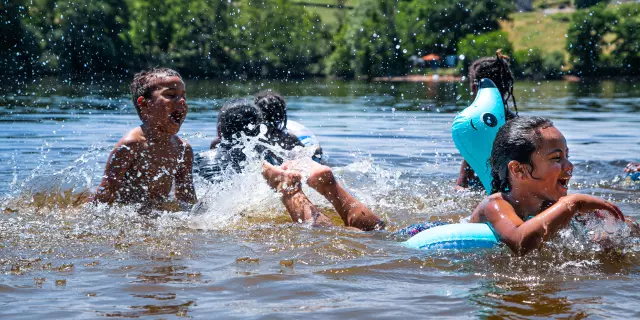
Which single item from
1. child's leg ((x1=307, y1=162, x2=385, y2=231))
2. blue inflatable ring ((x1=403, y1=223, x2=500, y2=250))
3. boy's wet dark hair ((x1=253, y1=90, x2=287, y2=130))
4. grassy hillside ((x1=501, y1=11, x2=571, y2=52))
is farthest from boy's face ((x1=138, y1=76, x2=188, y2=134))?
grassy hillside ((x1=501, y1=11, x2=571, y2=52))

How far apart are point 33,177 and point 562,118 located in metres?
13.0

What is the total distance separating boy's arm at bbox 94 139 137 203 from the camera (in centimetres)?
677

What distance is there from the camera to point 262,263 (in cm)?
500

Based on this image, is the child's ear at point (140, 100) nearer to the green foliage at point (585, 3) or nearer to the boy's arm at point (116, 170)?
the boy's arm at point (116, 170)

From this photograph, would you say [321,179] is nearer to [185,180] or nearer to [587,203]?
[185,180]

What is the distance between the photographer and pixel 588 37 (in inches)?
2660

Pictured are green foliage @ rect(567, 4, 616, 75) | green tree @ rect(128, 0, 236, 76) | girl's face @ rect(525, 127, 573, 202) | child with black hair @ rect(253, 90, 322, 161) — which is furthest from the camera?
green tree @ rect(128, 0, 236, 76)

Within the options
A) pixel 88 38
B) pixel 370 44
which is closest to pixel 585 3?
pixel 370 44

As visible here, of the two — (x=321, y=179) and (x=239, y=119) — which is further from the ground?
(x=239, y=119)

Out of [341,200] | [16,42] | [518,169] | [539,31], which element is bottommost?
[341,200]

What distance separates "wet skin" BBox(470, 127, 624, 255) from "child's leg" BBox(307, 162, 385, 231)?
1034mm

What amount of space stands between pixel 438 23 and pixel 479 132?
7205 cm

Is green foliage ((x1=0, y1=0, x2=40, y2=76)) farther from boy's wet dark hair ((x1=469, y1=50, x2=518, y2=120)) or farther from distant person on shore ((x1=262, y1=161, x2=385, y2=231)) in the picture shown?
distant person on shore ((x1=262, y1=161, x2=385, y2=231))

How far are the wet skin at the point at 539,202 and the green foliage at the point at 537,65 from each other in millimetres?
55404
